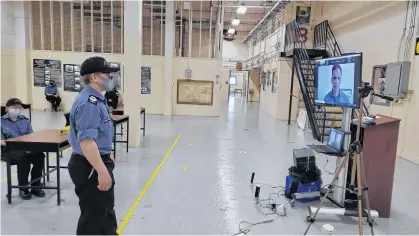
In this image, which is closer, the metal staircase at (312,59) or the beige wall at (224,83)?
the metal staircase at (312,59)

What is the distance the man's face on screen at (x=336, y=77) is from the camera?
3.35 m

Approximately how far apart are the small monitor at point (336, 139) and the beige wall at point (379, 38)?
12.2ft

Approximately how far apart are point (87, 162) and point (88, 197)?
0.79ft

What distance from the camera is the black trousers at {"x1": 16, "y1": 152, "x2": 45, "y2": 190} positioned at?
3424 mm

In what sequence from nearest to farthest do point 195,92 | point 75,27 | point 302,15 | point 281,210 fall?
point 281,210 → point 302,15 → point 75,27 → point 195,92

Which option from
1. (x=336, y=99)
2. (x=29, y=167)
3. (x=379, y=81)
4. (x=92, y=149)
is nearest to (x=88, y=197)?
(x=92, y=149)

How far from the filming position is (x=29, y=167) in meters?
3.50

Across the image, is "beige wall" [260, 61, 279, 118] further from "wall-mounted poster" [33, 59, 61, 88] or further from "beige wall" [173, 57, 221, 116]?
"wall-mounted poster" [33, 59, 61, 88]

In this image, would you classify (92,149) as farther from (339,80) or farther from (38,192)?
(339,80)

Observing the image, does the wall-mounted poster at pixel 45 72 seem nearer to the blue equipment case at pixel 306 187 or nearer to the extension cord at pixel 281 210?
the blue equipment case at pixel 306 187

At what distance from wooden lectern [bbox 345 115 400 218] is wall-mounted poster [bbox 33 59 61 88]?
11.8 meters

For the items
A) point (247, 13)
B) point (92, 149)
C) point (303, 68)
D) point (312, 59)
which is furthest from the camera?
point (247, 13)

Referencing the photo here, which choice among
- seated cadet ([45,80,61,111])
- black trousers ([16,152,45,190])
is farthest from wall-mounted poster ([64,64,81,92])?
black trousers ([16,152,45,190])

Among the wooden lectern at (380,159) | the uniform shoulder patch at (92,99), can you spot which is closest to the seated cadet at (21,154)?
the uniform shoulder patch at (92,99)
